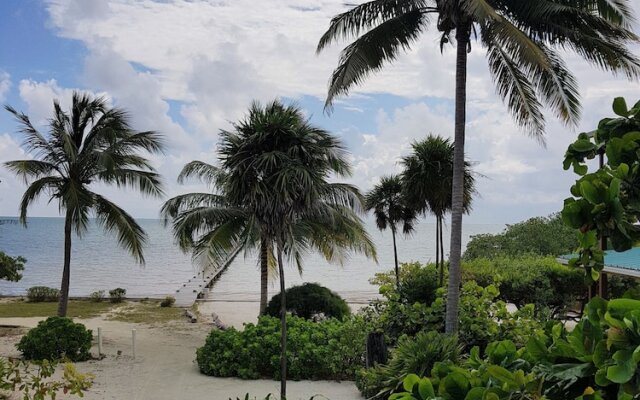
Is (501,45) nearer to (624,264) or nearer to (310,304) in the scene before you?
(624,264)

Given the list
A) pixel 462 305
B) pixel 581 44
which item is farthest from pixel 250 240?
pixel 581 44

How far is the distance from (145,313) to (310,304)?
11.8 m

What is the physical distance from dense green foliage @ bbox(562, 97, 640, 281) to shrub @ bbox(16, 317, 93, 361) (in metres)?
15.3

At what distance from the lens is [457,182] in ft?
40.7

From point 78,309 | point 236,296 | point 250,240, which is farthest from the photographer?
point 236,296

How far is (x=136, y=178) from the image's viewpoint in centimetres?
1742

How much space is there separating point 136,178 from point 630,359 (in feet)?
57.2

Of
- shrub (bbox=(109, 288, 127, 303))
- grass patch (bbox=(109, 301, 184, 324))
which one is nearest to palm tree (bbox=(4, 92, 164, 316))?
grass patch (bbox=(109, 301, 184, 324))

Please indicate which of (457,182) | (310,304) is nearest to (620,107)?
(457,182)

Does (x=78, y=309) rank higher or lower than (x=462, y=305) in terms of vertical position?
lower

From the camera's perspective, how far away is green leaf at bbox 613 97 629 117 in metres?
1.46

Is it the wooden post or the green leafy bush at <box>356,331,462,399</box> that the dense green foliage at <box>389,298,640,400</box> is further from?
the wooden post

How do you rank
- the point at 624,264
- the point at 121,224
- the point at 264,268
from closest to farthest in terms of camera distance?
the point at 624,264 < the point at 121,224 < the point at 264,268

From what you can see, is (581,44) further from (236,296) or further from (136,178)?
(236,296)
